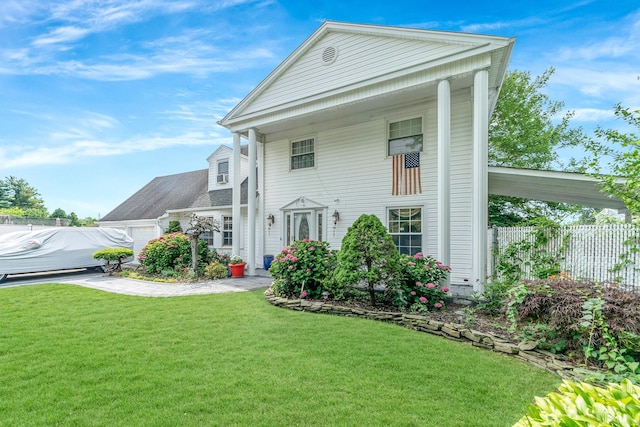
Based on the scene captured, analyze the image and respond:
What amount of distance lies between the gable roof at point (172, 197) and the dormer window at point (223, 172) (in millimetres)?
505

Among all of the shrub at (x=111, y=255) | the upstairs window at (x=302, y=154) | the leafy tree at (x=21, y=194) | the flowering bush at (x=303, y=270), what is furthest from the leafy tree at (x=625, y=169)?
the leafy tree at (x=21, y=194)

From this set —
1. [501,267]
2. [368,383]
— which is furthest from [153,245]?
[501,267]

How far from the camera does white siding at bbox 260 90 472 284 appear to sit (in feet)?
26.3

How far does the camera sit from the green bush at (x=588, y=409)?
1037 millimetres

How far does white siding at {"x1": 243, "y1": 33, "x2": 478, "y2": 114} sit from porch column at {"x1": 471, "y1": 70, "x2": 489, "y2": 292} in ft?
3.79

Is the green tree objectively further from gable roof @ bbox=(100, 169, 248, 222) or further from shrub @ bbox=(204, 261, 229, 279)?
gable roof @ bbox=(100, 169, 248, 222)

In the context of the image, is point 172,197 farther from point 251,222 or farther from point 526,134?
→ point 526,134

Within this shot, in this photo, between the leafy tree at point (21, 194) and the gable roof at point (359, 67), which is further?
the leafy tree at point (21, 194)

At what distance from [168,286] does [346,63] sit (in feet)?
28.0

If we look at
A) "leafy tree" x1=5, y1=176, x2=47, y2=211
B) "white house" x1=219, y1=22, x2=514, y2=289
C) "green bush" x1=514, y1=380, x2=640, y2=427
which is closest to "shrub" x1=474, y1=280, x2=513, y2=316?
"white house" x1=219, y1=22, x2=514, y2=289

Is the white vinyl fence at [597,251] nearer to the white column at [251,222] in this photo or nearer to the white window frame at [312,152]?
the white window frame at [312,152]

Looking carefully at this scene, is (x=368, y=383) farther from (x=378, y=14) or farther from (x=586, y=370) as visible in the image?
(x=378, y=14)

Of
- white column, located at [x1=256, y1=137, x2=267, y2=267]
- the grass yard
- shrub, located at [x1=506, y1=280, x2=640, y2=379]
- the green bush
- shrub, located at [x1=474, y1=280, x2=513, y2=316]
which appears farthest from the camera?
white column, located at [x1=256, y1=137, x2=267, y2=267]

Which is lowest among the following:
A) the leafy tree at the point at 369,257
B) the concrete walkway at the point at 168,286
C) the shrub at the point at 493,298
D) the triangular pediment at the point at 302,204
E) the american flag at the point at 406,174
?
the concrete walkway at the point at 168,286
